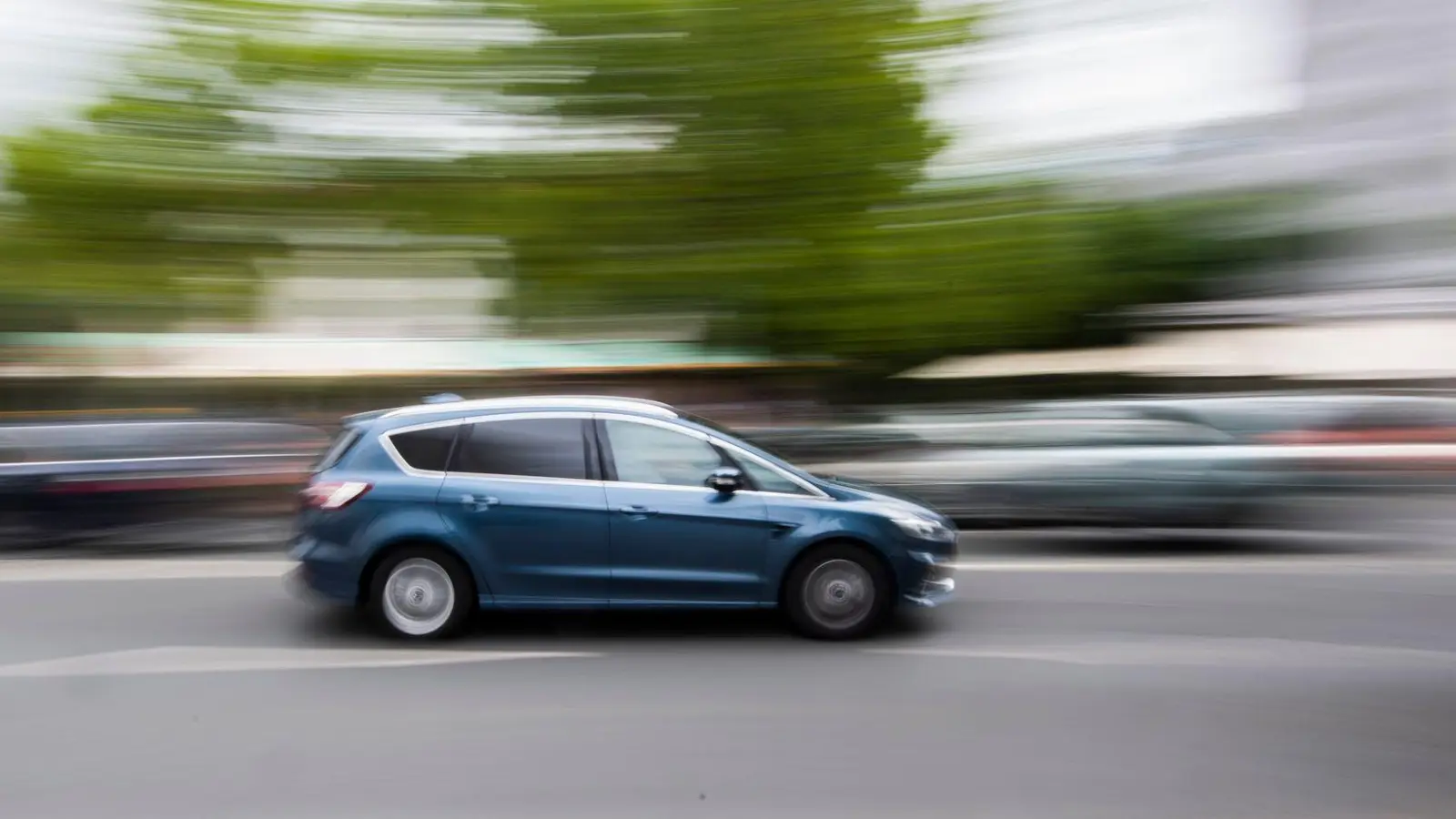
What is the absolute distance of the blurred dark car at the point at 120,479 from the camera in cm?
952

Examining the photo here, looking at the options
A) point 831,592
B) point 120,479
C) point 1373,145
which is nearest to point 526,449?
point 831,592

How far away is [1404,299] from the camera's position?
105 ft

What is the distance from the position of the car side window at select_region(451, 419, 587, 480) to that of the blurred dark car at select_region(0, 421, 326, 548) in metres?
4.75

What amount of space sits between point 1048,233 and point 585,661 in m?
12.9

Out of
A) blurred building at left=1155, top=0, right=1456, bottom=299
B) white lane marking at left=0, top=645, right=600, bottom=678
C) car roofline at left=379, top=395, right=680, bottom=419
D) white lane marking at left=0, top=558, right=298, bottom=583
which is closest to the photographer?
white lane marking at left=0, top=645, right=600, bottom=678

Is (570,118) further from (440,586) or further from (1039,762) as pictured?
(1039,762)

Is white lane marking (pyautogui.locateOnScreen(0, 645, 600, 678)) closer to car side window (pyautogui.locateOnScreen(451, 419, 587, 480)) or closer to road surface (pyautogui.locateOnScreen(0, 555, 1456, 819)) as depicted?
road surface (pyautogui.locateOnScreen(0, 555, 1456, 819))

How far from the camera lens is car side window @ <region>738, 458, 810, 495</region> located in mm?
6336

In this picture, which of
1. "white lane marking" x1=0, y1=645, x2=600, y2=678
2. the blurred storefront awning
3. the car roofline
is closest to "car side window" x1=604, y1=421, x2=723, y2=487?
the car roofline

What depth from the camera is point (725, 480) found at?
20.5ft

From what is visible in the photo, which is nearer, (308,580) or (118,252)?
(308,580)

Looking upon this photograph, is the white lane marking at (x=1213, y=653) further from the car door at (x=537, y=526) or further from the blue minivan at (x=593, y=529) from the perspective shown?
the car door at (x=537, y=526)

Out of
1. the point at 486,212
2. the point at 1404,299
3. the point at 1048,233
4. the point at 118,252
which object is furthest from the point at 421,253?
the point at 1404,299

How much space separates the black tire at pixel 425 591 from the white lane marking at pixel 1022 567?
246 cm
